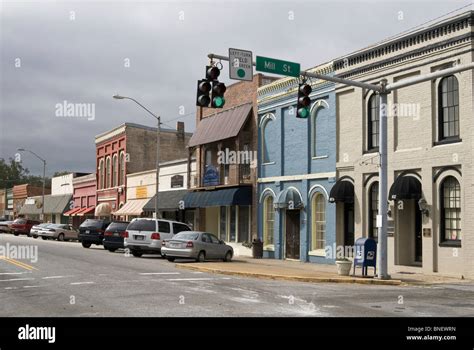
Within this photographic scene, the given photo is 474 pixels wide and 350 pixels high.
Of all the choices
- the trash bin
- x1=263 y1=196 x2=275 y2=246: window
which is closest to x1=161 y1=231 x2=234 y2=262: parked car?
the trash bin

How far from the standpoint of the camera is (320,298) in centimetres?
1407

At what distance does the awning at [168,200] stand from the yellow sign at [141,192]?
9.69ft

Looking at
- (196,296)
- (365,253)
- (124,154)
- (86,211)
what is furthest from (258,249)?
(86,211)

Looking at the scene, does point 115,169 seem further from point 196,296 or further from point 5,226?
point 196,296

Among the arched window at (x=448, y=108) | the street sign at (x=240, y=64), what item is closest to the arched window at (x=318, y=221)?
the arched window at (x=448, y=108)

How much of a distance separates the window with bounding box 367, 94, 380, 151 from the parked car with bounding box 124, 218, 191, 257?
9.93 m

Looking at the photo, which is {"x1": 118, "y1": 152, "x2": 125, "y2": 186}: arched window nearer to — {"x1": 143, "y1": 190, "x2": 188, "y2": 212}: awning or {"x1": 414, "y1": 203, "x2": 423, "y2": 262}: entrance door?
{"x1": 143, "y1": 190, "x2": 188, "y2": 212}: awning

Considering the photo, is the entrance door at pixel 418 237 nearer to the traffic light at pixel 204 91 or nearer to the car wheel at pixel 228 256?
the car wheel at pixel 228 256

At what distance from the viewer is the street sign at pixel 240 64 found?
16031mm

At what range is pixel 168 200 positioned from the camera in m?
39.5

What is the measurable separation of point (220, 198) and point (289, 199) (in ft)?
17.7

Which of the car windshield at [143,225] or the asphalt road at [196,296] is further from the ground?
the car windshield at [143,225]

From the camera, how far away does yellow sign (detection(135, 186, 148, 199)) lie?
45003 mm
